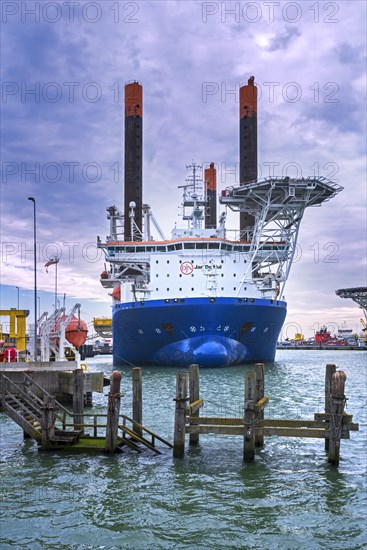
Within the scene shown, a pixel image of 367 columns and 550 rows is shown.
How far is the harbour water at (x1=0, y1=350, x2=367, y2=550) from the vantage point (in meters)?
9.55

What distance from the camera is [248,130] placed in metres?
72.6

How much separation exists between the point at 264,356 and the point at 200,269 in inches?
373

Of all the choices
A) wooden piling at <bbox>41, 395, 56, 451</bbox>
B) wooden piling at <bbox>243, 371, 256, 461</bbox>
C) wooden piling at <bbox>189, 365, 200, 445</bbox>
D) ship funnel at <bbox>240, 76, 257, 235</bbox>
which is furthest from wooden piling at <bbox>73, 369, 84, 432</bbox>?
ship funnel at <bbox>240, 76, 257, 235</bbox>

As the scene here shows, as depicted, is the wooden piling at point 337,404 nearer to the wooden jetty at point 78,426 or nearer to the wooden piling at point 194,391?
the wooden piling at point 194,391

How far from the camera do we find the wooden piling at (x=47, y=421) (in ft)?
48.2

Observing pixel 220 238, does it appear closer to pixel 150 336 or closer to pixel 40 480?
pixel 150 336

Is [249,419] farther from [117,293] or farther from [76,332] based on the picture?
[117,293]

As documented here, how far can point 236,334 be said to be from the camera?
44281mm

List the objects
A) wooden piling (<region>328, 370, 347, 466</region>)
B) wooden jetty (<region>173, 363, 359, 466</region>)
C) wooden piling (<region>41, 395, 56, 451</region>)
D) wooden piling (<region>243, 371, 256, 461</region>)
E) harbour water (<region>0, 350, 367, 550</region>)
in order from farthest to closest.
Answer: wooden piling (<region>41, 395, 56, 451</region>) → wooden piling (<region>243, 371, 256, 461</region>) → wooden jetty (<region>173, 363, 359, 466</region>) → wooden piling (<region>328, 370, 347, 466</region>) → harbour water (<region>0, 350, 367, 550</region>)

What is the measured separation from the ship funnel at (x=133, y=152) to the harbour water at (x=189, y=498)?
184 ft

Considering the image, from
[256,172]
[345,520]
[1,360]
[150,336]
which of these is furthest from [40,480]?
[256,172]

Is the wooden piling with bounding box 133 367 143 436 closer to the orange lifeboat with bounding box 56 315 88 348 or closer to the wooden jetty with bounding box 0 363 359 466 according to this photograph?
the wooden jetty with bounding box 0 363 359 466

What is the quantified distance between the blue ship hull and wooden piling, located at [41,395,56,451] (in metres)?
27.2

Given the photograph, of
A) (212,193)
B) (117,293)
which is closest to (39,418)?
(117,293)
